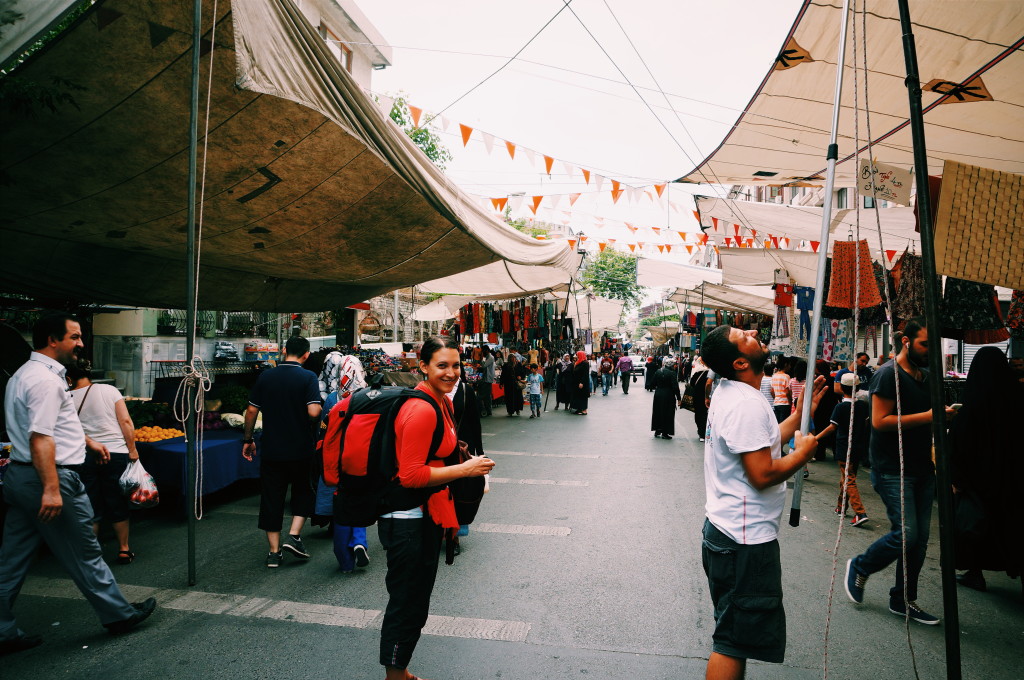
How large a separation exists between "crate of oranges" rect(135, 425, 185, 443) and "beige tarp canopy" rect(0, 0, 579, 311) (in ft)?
6.47

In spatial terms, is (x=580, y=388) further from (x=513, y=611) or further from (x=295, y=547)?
(x=513, y=611)

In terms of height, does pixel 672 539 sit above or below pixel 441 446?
below

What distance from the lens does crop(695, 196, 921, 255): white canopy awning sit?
8555 mm

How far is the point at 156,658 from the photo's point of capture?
3.33 metres

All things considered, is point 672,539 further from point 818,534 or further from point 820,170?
point 820,170

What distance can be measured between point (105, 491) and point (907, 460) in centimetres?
600

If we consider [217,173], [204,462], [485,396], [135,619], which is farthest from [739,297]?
[135,619]

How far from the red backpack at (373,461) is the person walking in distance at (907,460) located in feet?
9.92

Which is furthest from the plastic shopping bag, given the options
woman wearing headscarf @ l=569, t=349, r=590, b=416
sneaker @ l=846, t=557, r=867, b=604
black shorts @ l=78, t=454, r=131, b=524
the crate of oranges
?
woman wearing headscarf @ l=569, t=349, r=590, b=416

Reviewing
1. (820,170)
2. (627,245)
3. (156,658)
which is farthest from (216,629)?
(627,245)

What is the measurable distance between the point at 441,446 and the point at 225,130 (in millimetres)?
3252

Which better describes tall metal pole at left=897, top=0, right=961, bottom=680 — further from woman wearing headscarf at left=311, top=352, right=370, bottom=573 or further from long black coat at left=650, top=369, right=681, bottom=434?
long black coat at left=650, top=369, right=681, bottom=434

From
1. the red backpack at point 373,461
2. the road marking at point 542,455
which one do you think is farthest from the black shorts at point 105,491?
the road marking at point 542,455

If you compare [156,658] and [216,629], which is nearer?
[156,658]
